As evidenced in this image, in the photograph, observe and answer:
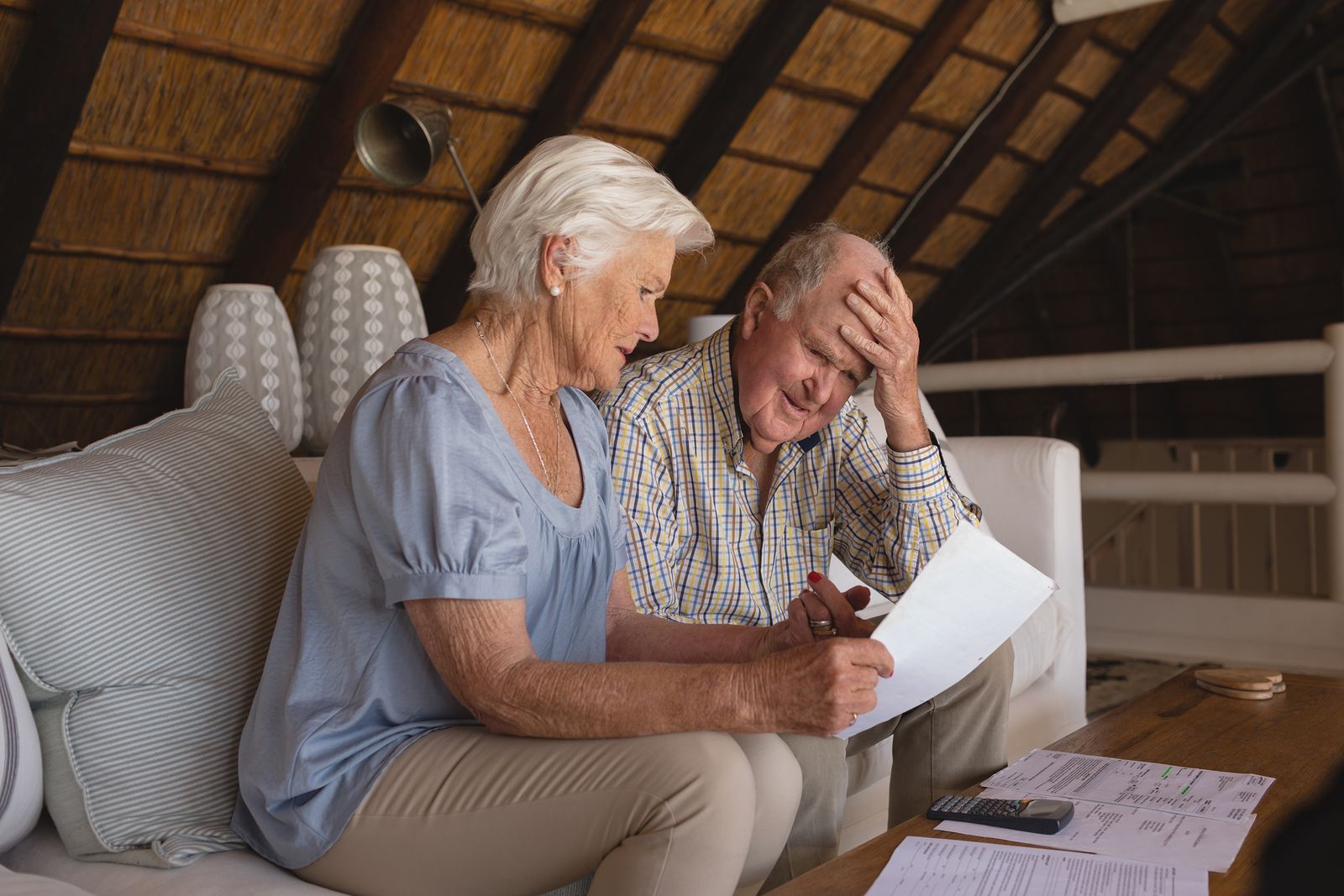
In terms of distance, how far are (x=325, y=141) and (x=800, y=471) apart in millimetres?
1926

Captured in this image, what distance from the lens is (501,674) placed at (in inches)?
42.4

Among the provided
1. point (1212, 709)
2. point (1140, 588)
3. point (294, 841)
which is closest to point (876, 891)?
point (294, 841)

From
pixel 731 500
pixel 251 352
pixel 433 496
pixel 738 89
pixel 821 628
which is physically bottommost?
pixel 821 628

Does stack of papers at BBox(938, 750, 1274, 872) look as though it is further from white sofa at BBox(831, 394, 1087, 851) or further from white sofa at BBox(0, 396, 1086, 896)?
white sofa at BBox(831, 394, 1087, 851)

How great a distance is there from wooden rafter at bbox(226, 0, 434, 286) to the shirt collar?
5.27 ft

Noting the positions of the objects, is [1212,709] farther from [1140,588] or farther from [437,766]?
[1140,588]

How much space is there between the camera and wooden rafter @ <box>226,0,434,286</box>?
117 inches

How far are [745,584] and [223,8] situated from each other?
6.66 ft

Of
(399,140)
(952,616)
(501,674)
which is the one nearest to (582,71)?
(399,140)

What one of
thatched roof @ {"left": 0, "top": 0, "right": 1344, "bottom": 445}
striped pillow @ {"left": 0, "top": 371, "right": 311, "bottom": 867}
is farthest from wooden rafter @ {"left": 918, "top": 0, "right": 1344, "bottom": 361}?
striped pillow @ {"left": 0, "top": 371, "right": 311, "bottom": 867}

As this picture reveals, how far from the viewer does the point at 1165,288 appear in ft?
25.3

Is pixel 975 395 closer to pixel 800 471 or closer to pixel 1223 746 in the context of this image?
pixel 800 471

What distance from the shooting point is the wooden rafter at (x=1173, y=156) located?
5.28m

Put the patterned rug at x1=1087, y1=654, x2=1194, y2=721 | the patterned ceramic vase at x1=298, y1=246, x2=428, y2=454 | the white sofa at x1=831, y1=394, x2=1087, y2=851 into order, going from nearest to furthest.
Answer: the patterned ceramic vase at x1=298, y1=246, x2=428, y2=454, the white sofa at x1=831, y1=394, x2=1087, y2=851, the patterned rug at x1=1087, y1=654, x2=1194, y2=721
